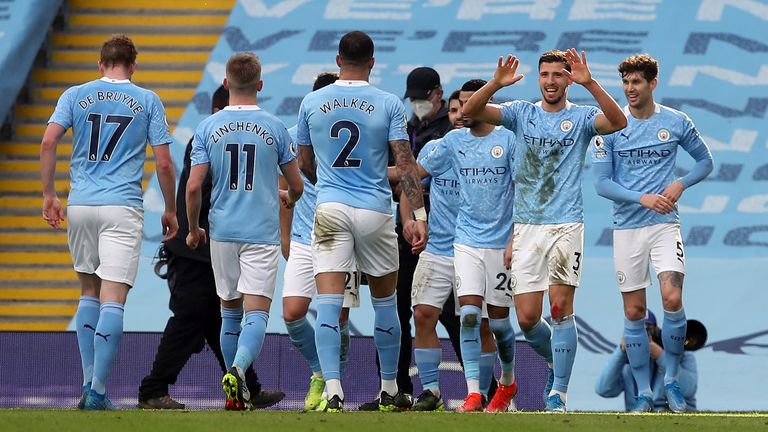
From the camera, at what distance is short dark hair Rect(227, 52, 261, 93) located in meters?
9.33

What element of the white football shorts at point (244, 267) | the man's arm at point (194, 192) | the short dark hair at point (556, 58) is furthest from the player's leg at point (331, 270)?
the short dark hair at point (556, 58)

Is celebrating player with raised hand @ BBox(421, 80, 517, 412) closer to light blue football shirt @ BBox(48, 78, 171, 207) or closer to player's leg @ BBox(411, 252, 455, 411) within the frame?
player's leg @ BBox(411, 252, 455, 411)

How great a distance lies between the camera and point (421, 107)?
1152cm

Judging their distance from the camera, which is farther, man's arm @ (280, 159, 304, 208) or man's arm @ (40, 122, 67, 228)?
man's arm @ (280, 159, 304, 208)

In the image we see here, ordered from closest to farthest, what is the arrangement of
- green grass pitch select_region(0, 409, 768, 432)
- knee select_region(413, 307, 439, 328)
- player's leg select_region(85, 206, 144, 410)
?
green grass pitch select_region(0, 409, 768, 432)
player's leg select_region(85, 206, 144, 410)
knee select_region(413, 307, 439, 328)

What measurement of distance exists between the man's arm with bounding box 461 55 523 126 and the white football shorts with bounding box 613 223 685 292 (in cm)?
147

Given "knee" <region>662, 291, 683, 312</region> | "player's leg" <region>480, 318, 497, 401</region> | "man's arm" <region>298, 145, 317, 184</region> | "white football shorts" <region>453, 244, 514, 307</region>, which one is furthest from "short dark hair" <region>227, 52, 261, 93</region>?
"knee" <region>662, 291, 683, 312</region>

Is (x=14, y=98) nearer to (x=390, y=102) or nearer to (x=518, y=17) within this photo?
(x=518, y=17)

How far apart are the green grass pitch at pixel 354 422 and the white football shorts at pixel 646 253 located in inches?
71.6

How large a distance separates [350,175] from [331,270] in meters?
0.59

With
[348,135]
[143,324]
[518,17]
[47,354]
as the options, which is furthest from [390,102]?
[518,17]

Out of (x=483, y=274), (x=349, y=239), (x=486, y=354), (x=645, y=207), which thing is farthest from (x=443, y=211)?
(x=349, y=239)

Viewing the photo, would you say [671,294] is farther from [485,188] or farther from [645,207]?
[485,188]

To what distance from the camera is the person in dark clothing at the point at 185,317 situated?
1125 cm
